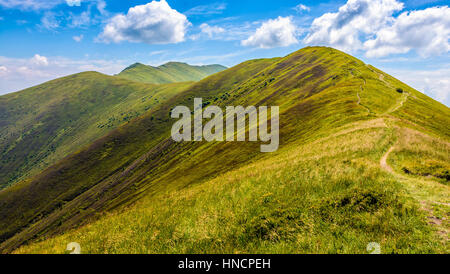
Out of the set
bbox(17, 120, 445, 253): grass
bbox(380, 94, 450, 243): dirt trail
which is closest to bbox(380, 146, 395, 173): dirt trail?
bbox(380, 94, 450, 243): dirt trail

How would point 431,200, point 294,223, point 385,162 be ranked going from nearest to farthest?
point 294,223
point 431,200
point 385,162

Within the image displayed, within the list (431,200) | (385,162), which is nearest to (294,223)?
(431,200)

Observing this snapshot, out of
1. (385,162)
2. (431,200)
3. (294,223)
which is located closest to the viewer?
(294,223)

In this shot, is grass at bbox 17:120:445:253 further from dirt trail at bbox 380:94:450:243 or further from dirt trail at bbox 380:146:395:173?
dirt trail at bbox 380:146:395:173

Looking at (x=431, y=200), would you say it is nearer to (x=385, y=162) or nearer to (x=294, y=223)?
(x=294, y=223)

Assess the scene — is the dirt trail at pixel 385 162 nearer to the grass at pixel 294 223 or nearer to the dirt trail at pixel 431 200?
the dirt trail at pixel 431 200

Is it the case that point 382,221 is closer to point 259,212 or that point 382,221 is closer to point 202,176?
point 259,212

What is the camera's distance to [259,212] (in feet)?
36.0

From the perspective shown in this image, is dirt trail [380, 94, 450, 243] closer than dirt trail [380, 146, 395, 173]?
Yes

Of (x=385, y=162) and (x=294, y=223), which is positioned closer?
(x=294, y=223)

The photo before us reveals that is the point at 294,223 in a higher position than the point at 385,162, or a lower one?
lower

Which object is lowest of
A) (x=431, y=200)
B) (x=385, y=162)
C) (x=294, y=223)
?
(x=294, y=223)
